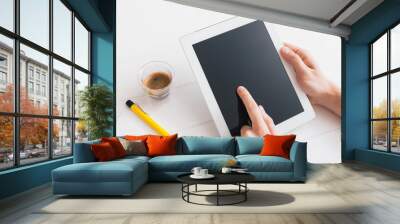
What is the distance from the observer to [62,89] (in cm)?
633

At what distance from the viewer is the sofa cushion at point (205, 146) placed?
630cm

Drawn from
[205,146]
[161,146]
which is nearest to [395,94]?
[205,146]

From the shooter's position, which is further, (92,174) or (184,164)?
(184,164)

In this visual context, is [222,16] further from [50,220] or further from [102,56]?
[50,220]

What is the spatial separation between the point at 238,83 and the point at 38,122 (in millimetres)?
4241

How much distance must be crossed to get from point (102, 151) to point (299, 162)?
286cm

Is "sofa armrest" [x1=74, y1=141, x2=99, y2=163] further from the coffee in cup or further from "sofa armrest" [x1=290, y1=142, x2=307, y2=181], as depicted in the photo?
the coffee in cup

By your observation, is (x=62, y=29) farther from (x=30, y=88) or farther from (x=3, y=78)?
(x=3, y=78)

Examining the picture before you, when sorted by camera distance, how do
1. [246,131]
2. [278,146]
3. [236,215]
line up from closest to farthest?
[236,215]
[278,146]
[246,131]

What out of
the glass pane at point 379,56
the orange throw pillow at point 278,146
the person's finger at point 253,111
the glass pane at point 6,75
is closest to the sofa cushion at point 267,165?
the orange throw pillow at point 278,146

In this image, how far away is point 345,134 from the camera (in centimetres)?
862

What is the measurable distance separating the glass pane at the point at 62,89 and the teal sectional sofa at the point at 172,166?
1.33m

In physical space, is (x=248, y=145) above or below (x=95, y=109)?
below

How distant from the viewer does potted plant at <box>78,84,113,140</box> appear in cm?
709
